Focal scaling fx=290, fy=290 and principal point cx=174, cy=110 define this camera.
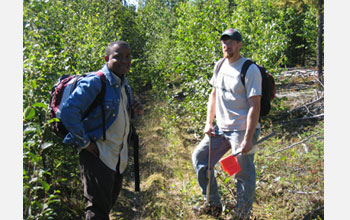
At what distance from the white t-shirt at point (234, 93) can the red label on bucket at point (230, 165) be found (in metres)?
0.31

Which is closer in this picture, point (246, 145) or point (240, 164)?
point (246, 145)

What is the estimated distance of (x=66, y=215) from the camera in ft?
11.2

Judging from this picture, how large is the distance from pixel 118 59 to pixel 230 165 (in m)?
1.52

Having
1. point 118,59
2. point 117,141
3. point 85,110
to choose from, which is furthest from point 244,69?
point 85,110

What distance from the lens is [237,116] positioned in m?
2.94

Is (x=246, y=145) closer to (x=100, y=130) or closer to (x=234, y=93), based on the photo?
(x=234, y=93)

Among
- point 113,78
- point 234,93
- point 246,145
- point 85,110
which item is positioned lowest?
point 246,145

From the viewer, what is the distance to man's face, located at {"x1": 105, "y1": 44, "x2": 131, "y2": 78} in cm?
255

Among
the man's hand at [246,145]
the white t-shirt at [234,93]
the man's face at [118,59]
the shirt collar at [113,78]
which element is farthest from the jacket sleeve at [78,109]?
the man's hand at [246,145]

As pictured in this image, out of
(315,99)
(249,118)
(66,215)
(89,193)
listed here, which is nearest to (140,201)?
(66,215)

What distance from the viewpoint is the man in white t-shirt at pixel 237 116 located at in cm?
279

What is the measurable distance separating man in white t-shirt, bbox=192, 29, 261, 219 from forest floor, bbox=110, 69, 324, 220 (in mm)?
578

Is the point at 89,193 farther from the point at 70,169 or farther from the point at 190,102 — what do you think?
the point at 190,102

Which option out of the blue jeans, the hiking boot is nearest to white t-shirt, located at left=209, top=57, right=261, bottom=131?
the blue jeans
